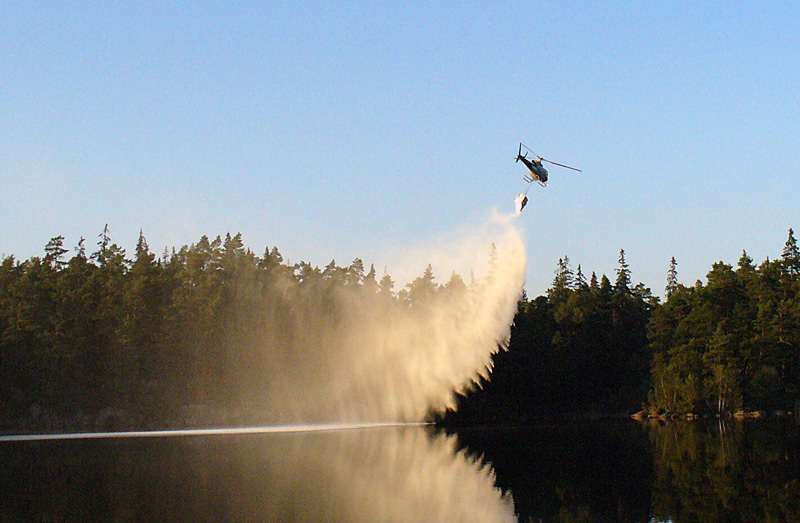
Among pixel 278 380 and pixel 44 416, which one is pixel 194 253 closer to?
pixel 278 380

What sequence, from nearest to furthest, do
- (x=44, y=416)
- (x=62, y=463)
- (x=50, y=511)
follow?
(x=50, y=511) → (x=62, y=463) → (x=44, y=416)

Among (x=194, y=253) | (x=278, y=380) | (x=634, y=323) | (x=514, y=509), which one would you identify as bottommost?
(x=514, y=509)

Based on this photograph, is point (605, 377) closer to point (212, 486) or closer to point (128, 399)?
point (128, 399)

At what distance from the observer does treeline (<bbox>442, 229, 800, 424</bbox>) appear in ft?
287

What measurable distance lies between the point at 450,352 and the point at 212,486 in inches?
1526

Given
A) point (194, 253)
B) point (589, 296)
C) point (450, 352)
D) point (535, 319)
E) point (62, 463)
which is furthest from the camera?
point (589, 296)

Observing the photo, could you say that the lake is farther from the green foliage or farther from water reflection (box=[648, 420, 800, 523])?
the green foliage

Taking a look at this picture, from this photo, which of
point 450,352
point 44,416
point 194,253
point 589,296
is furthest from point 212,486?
point 589,296

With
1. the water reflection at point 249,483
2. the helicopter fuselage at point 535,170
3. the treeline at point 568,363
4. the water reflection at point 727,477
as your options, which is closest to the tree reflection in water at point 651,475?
the water reflection at point 727,477

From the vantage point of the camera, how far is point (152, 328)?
85.2m

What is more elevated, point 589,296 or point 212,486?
point 589,296

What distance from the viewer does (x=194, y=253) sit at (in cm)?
9562

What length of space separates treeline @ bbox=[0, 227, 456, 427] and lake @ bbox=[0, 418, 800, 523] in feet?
68.4

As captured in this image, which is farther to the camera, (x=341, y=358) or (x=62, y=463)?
(x=341, y=358)
